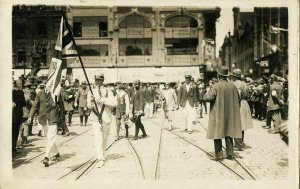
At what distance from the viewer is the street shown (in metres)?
5.78

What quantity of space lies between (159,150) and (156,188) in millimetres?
1525

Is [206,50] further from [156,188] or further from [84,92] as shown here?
[156,188]

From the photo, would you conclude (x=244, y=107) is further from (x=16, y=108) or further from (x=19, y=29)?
(x=19, y=29)

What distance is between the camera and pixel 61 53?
19.4 feet

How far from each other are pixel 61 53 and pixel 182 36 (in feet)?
19.1

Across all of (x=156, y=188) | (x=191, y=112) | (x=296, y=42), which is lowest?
(x=156, y=188)

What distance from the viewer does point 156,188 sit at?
221 inches

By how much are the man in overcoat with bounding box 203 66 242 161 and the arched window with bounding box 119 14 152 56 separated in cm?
315

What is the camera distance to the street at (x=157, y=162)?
5.78 m

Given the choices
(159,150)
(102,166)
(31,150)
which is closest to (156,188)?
(102,166)

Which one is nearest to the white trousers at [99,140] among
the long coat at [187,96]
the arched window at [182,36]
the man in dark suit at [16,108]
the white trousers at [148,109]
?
the man in dark suit at [16,108]

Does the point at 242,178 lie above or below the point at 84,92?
below

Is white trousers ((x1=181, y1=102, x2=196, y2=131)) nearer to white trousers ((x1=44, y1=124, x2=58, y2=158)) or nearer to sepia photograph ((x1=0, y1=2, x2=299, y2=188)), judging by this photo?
sepia photograph ((x1=0, y1=2, x2=299, y2=188))

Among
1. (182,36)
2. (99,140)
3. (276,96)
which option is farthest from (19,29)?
(182,36)
